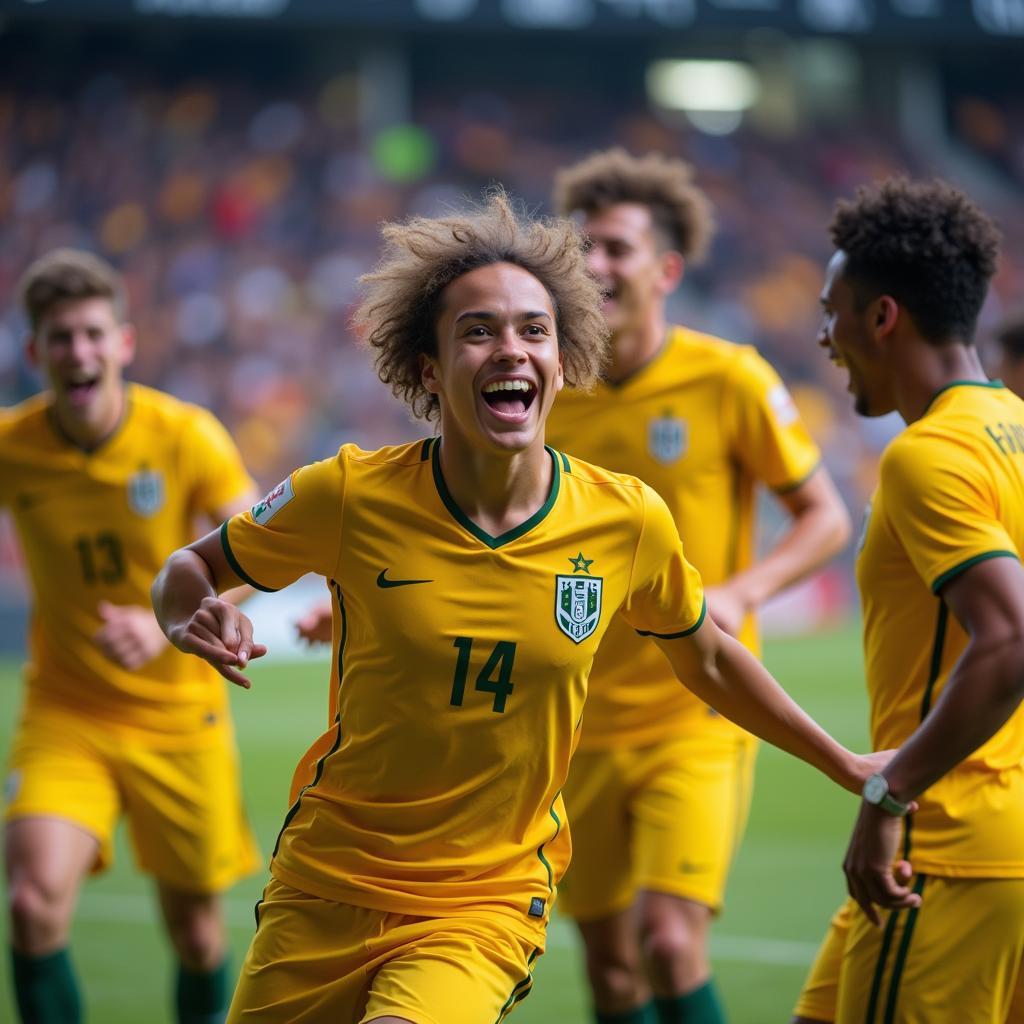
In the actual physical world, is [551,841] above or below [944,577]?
below

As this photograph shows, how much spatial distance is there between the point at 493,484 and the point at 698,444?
1.73 metres

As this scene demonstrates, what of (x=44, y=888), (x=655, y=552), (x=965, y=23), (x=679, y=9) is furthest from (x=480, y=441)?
(x=965, y=23)

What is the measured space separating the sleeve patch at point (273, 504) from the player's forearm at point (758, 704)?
39.4 inches

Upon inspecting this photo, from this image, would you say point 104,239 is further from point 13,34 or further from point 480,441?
point 480,441

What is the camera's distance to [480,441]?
11.1 feet

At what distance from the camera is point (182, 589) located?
3.39 m

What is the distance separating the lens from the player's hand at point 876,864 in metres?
3.21

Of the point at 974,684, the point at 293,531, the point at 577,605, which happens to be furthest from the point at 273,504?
the point at 974,684

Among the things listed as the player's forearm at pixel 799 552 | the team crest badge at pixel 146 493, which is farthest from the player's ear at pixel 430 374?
the team crest badge at pixel 146 493

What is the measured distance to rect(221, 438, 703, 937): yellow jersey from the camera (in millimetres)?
3281

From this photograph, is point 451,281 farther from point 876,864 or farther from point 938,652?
point 876,864

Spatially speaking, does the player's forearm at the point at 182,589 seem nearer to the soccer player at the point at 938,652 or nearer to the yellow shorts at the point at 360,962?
the yellow shorts at the point at 360,962

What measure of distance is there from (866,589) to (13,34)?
22459mm

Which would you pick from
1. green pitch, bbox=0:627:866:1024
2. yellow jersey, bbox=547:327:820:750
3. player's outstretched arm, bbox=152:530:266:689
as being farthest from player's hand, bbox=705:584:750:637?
green pitch, bbox=0:627:866:1024
